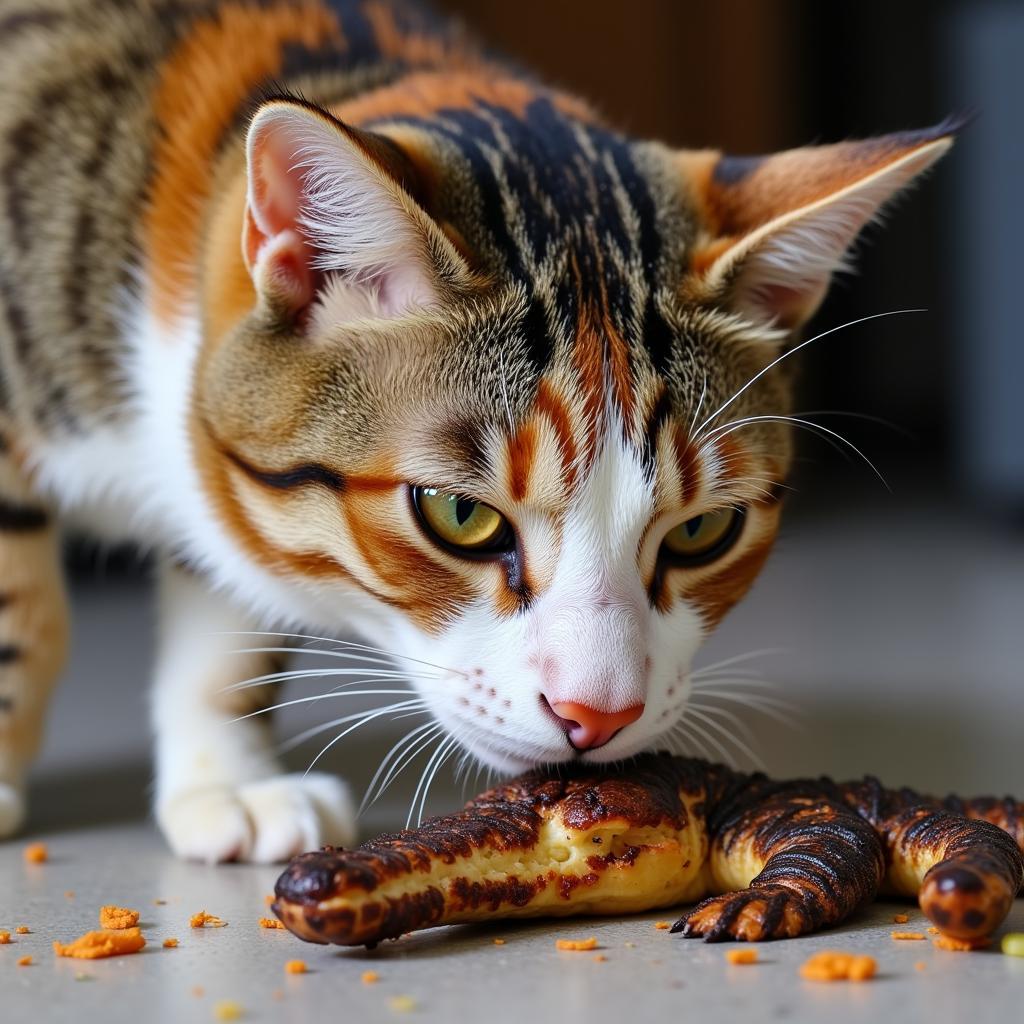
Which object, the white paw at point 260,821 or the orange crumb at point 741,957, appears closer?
the orange crumb at point 741,957

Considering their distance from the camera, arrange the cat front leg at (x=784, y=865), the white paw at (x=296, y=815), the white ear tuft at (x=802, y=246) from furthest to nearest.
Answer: the white paw at (x=296, y=815)
the white ear tuft at (x=802, y=246)
the cat front leg at (x=784, y=865)

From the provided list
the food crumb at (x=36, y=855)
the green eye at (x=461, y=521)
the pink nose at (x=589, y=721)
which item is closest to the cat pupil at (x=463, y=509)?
the green eye at (x=461, y=521)

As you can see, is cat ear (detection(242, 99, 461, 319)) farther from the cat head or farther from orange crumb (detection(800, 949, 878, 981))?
orange crumb (detection(800, 949, 878, 981))

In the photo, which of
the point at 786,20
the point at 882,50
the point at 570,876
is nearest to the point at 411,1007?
the point at 570,876

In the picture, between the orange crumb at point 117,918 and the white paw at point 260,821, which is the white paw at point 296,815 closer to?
the white paw at point 260,821

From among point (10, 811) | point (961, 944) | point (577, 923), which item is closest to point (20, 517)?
point (10, 811)

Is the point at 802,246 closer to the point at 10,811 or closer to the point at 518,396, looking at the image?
the point at 518,396

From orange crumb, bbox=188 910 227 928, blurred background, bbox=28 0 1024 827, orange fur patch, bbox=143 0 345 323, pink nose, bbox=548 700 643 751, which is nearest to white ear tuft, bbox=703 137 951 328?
blurred background, bbox=28 0 1024 827
